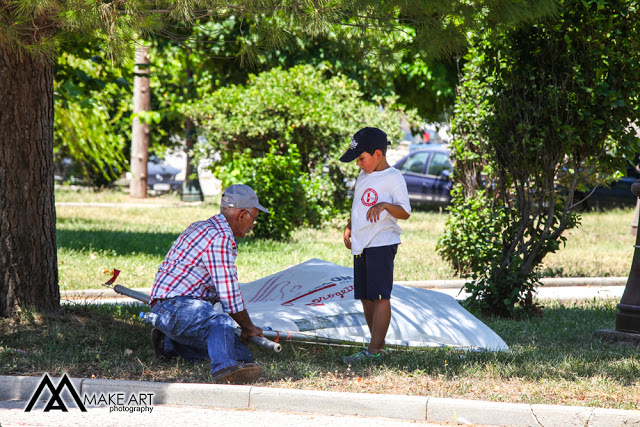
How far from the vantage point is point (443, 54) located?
6105 millimetres

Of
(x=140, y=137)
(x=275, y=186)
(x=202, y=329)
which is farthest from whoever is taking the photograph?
(x=140, y=137)

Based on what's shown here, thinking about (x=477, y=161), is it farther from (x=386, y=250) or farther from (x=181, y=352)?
(x=181, y=352)

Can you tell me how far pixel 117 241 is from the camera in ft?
38.6

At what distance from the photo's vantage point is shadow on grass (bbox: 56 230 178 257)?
427 inches

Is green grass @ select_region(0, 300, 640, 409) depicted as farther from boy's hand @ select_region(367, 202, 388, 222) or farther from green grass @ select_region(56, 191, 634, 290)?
green grass @ select_region(56, 191, 634, 290)

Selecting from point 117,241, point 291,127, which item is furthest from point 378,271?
point 291,127

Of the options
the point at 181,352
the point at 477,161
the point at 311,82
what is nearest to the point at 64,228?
the point at 311,82

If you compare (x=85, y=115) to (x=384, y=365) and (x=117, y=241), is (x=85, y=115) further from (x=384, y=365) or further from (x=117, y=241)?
(x=384, y=365)

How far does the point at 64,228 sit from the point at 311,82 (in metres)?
5.47

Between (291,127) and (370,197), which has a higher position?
(291,127)

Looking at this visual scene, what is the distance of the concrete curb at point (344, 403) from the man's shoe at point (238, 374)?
4.2 inches

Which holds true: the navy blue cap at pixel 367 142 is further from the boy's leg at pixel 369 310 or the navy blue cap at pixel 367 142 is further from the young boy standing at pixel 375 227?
the boy's leg at pixel 369 310

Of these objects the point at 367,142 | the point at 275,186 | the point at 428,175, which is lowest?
the point at 275,186

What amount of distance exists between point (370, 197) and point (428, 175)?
47.7 ft
